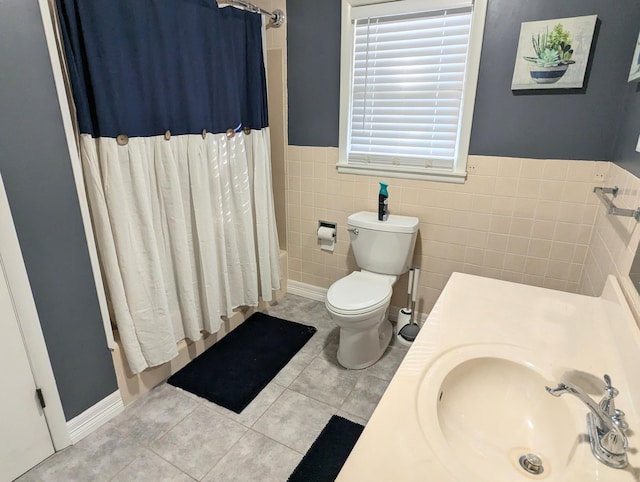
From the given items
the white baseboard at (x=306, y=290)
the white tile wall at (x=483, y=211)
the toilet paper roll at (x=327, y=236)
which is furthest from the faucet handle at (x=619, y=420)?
the white baseboard at (x=306, y=290)

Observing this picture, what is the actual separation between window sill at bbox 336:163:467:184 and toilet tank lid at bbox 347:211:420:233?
10.0 inches

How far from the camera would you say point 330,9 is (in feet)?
7.21

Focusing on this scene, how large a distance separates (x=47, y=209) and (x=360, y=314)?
1.44 m

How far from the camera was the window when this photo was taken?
6.41 feet

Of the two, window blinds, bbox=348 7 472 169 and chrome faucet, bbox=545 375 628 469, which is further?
window blinds, bbox=348 7 472 169

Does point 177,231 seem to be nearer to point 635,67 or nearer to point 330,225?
point 330,225

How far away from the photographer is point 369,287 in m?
2.12

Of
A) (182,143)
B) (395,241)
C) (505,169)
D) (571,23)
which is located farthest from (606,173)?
(182,143)

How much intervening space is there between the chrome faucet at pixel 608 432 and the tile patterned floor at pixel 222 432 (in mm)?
1155

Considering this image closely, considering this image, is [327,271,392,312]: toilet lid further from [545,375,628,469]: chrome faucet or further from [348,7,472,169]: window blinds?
[545,375,628,469]: chrome faucet

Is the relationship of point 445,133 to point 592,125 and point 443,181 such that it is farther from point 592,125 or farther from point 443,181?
point 592,125

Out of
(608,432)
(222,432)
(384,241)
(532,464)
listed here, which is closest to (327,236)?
(384,241)

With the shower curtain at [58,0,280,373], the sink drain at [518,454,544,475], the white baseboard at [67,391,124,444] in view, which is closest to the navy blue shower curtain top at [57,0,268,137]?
the shower curtain at [58,0,280,373]

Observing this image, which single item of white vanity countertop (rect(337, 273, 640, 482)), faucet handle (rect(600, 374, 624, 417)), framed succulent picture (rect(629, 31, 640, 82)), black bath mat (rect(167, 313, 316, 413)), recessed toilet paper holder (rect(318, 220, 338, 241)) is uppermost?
framed succulent picture (rect(629, 31, 640, 82))
